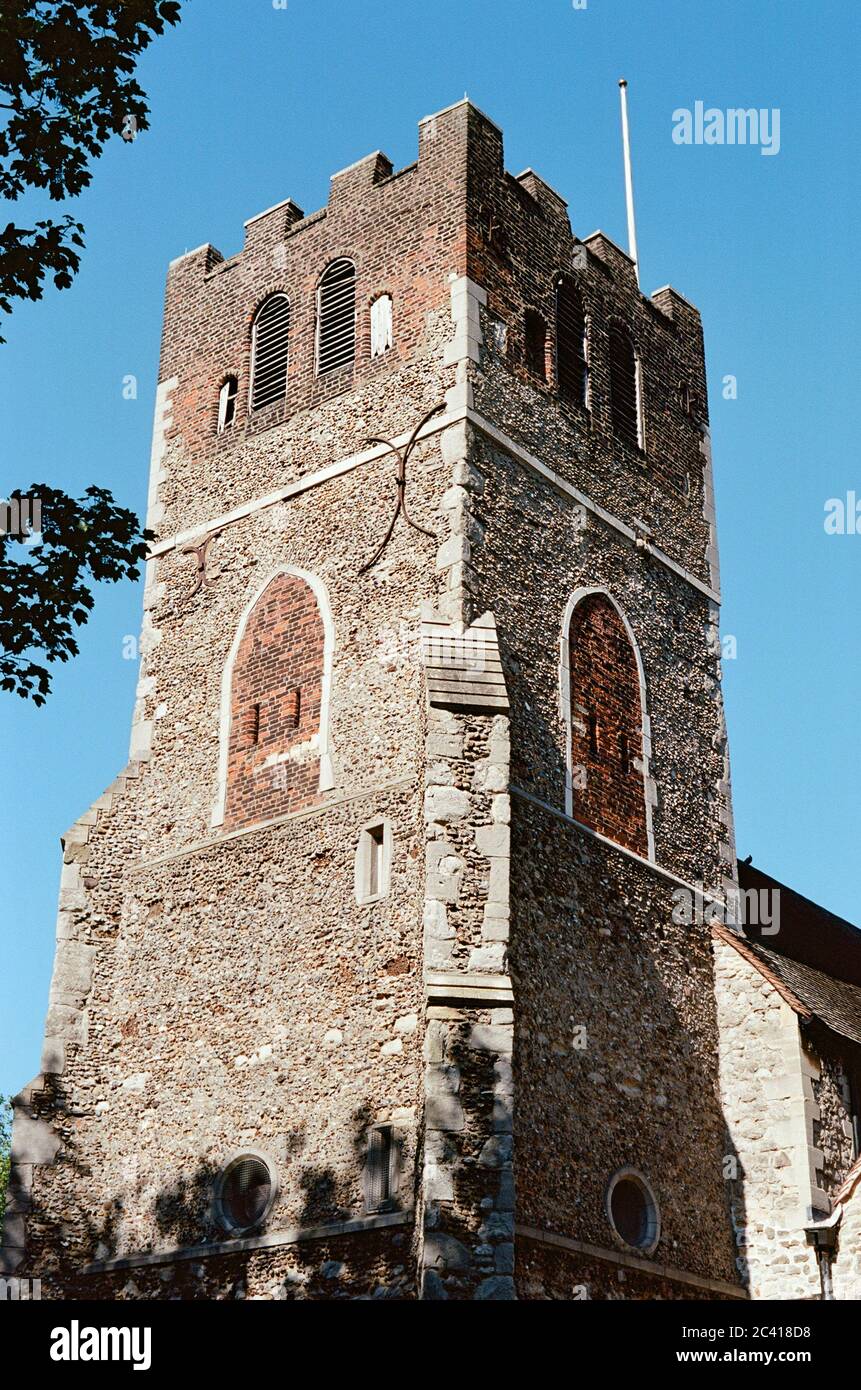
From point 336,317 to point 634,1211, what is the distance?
10747 mm

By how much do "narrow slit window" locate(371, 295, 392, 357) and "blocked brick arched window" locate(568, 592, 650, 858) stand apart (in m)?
3.71

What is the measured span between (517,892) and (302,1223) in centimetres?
358

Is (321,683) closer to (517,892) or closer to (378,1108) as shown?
(517,892)

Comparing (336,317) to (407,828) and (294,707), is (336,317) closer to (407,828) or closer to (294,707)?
(294,707)

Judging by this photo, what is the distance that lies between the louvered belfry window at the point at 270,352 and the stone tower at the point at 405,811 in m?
0.06

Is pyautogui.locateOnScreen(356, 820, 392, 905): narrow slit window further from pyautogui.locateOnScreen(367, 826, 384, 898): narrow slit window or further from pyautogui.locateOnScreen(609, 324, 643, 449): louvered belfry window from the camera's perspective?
pyautogui.locateOnScreen(609, 324, 643, 449): louvered belfry window

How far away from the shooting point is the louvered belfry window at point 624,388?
846 inches

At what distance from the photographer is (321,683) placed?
18062mm

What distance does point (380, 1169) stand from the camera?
14.8 metres

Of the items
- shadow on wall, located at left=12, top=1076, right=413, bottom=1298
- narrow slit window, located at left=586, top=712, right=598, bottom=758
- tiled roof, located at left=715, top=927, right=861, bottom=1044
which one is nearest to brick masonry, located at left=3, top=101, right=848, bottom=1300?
shadow on wall, located at left=12, top=1076, right=413, bottom=1298

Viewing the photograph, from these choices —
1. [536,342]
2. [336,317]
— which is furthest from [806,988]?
[336,317]

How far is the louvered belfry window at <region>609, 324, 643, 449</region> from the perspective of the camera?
21.5 metres

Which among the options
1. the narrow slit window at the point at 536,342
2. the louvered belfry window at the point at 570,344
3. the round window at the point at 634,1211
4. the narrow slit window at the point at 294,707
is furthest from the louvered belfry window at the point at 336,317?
the round window at the point at 634,1211
